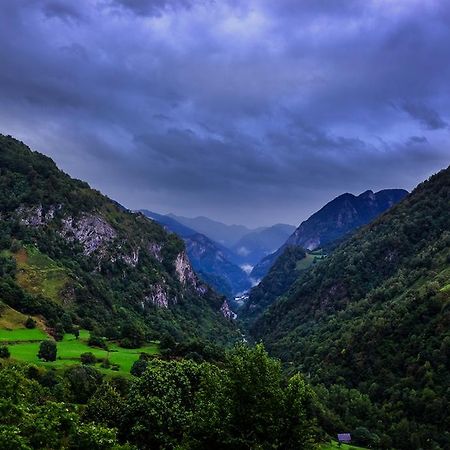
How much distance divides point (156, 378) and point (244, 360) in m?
16.8

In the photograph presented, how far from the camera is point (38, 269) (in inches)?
7672

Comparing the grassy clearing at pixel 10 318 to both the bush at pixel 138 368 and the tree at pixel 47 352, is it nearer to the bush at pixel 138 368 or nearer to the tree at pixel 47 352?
the tree at pixel 47 352

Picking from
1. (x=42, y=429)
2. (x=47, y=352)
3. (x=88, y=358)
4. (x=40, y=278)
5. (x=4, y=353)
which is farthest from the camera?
(x=40, y=278)

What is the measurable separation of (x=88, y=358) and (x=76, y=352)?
8.60 metres

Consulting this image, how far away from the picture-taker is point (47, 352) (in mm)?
108625

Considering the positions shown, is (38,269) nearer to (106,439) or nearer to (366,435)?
(366,435)

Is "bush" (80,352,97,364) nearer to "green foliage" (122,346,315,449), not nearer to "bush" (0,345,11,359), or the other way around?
"bush" (0,345,11,359)

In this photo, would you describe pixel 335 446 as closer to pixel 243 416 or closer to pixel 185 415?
pixel 185 415

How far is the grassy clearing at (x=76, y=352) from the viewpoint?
108m

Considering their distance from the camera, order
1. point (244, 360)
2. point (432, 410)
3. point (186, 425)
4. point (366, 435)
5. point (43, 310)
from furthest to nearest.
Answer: point (43, 310) < point (432, 410) < point (366, 435) < point (186, 425) < point (244, 360)

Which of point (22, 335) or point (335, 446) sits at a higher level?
point (22, 335)

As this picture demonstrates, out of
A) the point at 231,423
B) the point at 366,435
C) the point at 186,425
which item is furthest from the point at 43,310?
the point at 231,423

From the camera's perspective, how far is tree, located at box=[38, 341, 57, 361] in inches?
4261

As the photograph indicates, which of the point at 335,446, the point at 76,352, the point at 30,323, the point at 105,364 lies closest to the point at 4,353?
the point at 105,364
